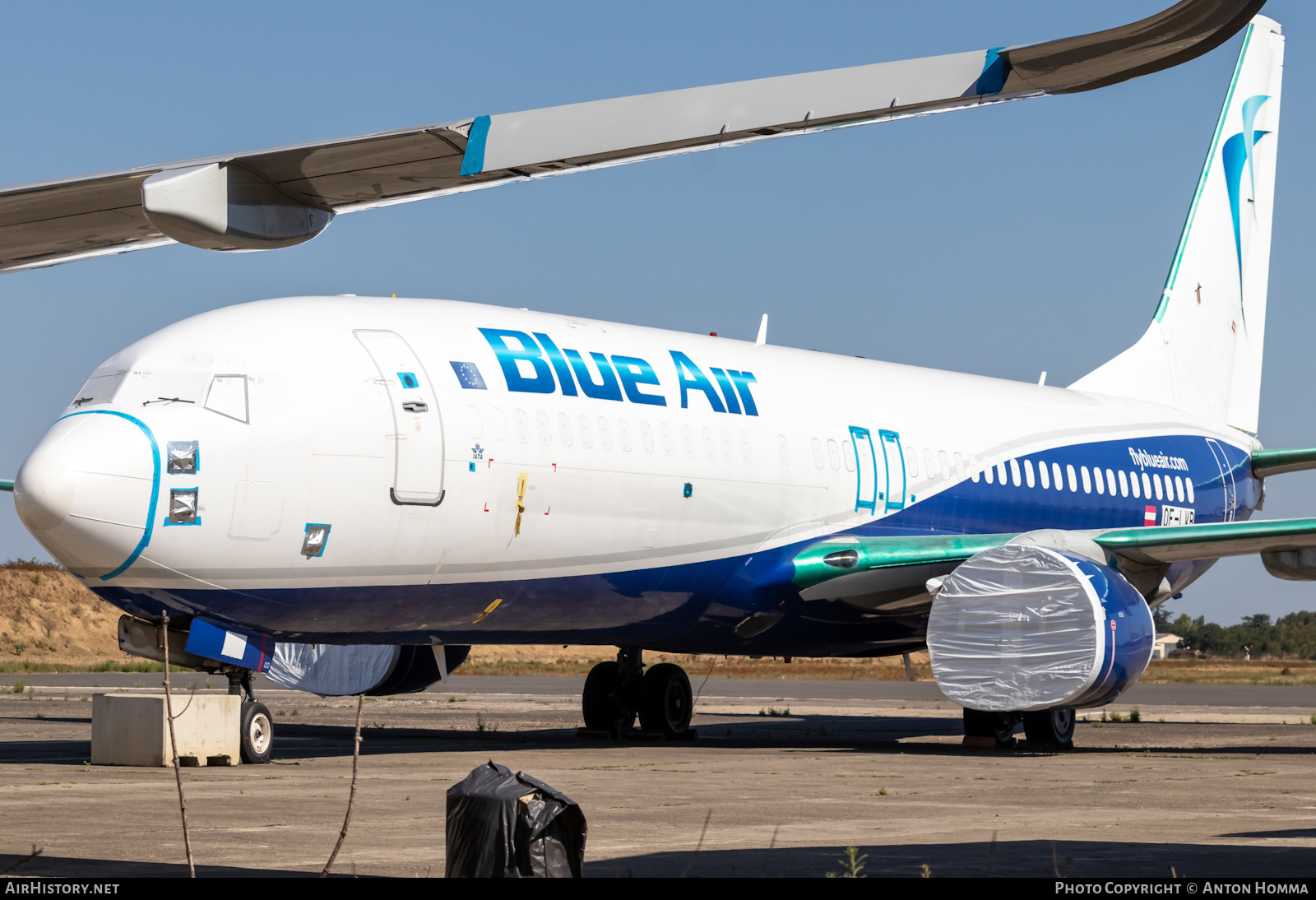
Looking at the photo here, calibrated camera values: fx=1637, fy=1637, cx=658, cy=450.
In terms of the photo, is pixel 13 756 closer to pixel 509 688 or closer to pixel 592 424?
pixel 592 424

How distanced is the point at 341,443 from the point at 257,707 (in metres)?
2.76

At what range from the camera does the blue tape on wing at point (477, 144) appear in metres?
3.07

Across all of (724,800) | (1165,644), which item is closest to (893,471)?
(724,800)

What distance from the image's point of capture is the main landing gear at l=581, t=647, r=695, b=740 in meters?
18.6

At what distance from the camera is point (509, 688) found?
34.8m

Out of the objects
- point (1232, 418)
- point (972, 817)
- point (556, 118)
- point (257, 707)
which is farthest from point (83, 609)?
point (556, 118)

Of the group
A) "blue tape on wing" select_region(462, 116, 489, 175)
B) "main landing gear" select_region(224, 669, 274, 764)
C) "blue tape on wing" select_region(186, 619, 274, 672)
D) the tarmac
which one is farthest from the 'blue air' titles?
"blue tape on wing" select_region(462, 116, 489, 175)

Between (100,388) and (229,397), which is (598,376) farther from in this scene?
(100,388)

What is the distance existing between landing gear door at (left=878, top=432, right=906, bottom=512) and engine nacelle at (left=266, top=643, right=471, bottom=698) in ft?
16.4

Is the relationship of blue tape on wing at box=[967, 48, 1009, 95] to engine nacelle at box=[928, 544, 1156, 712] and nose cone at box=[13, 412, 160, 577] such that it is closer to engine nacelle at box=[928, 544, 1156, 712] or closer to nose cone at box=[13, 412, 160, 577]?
nose cone at box=[13, 412, 160, 577]

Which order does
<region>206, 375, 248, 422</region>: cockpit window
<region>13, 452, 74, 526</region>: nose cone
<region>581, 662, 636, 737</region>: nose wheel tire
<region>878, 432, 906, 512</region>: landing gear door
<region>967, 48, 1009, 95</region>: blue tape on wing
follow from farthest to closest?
<region>581, 662, 636, 737</region>: nose wheel tire, <region>878, 432, 906, 512</region>: landing gear door, <region>206, 375, 248, 422</region>: cockpit window, <region>13, 452, 74, 526</region>: nose cone, <region>967, 48, 1009, 95</region>: blue tape on wing

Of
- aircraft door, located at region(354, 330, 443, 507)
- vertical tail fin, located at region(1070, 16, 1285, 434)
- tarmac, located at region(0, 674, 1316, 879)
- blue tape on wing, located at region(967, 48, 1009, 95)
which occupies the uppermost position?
vertical tail fin, located at region(1070, 16, 1285, 434)

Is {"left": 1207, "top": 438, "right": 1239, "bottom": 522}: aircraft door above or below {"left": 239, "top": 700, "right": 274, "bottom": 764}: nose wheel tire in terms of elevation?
above

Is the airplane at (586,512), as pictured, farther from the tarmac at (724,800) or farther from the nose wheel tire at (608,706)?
the tarmac at (724,800)
